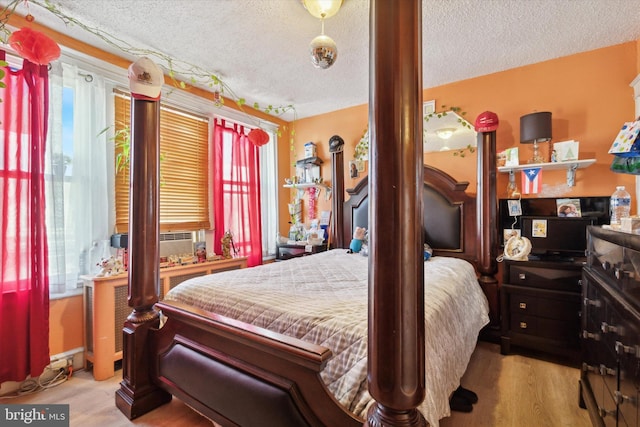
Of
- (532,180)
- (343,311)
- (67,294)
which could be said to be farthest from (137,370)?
(532,180)

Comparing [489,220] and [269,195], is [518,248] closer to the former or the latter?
[489,220]

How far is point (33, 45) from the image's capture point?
1.42 metres

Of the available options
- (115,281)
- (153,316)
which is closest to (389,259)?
(153,316)

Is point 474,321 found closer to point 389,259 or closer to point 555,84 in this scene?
point 389,259

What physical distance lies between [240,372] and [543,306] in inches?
93.0

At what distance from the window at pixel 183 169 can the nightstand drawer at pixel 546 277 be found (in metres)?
3.11

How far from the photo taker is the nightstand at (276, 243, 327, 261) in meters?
3.58

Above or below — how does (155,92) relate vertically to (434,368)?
above

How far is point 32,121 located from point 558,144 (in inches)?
164

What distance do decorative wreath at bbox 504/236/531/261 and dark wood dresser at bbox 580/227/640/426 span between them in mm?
686

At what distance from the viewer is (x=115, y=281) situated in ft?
7.50

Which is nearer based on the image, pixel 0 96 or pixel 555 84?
pixel 0 96

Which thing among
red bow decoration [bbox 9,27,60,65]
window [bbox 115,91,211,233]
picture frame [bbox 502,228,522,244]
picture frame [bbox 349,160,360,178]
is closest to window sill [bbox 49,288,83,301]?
window [bbox 115,91,211,233]

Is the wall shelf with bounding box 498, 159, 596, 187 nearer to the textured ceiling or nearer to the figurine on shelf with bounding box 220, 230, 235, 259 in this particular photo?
the textured ceiling
